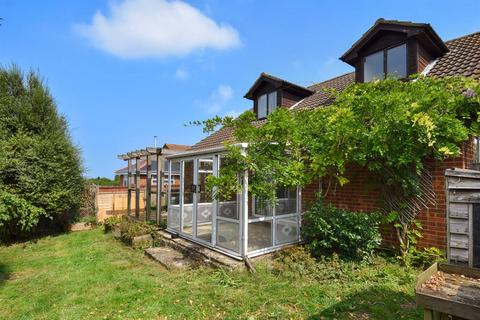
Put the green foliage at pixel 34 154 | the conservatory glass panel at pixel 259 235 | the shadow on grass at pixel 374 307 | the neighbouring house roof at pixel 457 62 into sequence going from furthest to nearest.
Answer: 1. the green foliage at pixel 34 154
2. the neighbouring house roof at pixel 457 62
3. the conservatory glass panel at pixel 259 235
4. the shadow on grass at pixel 374 307

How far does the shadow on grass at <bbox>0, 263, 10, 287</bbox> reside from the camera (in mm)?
6102

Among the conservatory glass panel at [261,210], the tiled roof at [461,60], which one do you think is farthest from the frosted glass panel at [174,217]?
the tiled roof at [461,60]

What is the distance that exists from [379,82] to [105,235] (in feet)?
33.6

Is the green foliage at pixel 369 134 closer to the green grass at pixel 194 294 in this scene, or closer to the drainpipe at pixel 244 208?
the drainpipe at pixel 244 208

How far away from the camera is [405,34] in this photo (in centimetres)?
750

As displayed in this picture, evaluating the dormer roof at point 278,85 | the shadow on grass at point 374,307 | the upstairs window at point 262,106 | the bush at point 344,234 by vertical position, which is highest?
A: the dormer roof at point 278,85

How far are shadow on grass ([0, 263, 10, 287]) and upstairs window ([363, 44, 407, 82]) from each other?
34.1 ft

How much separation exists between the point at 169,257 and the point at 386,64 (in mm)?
8153

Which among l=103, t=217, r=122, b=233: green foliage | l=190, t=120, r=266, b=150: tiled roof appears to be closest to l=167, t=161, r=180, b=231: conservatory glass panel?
l=103, t=217, r=122, b=233: green foliage

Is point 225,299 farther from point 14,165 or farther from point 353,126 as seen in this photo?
point 14,165

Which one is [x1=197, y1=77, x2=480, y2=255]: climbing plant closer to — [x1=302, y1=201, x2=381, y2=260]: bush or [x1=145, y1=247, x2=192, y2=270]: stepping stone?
[x1=302, y1=201, x2=381, y2=260]: bush

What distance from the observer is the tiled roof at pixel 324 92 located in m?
9.68

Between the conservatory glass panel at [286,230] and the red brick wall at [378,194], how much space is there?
2.18 feet

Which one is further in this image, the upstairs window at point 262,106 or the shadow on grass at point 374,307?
the upstairs window at point 262,106
